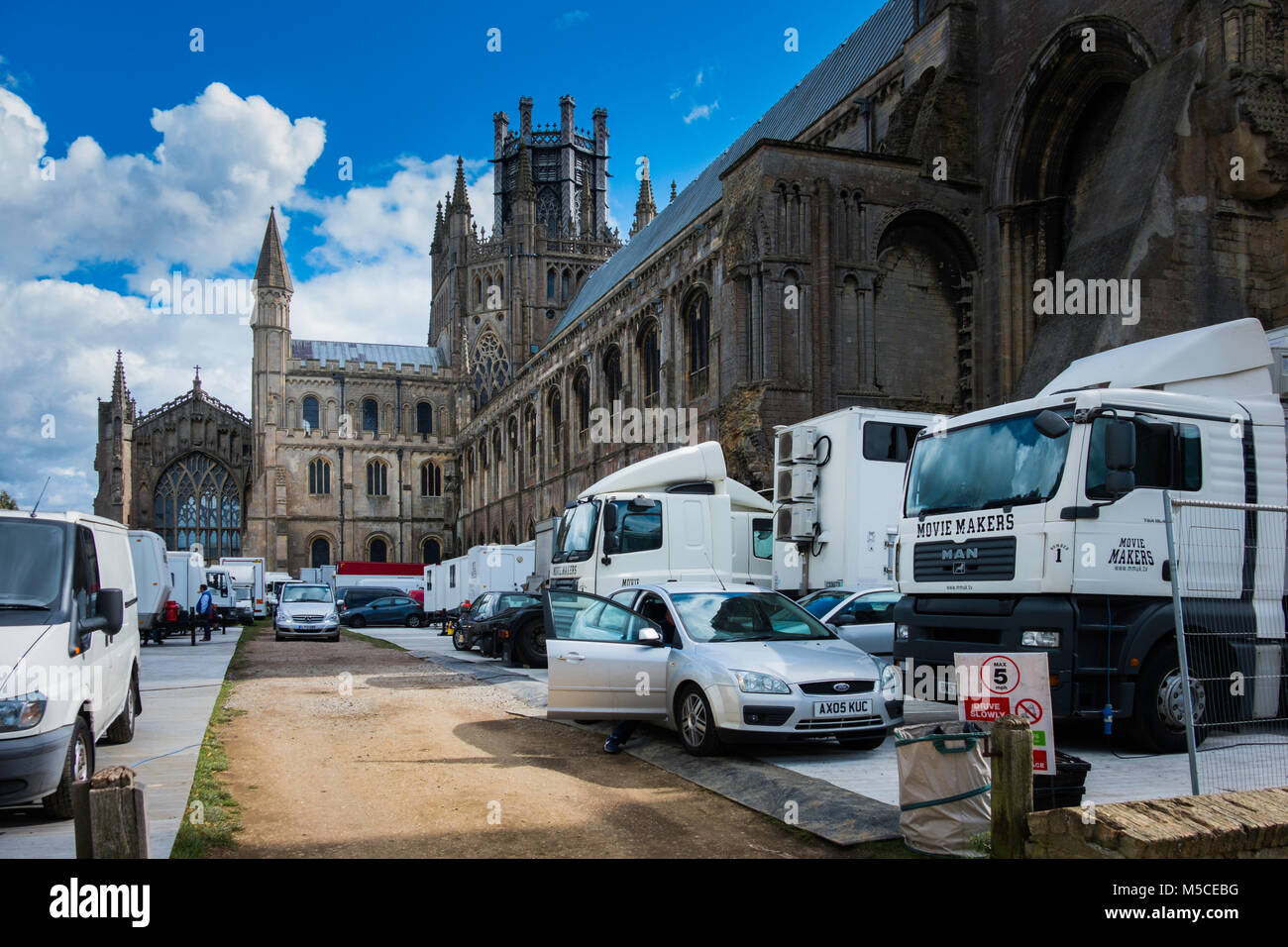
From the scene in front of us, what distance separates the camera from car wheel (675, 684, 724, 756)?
9.05 meters

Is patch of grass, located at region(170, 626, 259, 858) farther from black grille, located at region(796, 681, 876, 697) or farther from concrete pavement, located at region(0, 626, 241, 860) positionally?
black grille, located at region(796, 681, 876, 697)

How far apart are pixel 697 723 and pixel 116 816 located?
5734mm

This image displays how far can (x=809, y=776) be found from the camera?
26.7 ft

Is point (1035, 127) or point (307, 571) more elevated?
point (1035, 127)

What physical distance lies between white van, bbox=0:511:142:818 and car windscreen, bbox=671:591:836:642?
4720 millimetres

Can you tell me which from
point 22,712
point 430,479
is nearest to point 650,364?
point 22,712

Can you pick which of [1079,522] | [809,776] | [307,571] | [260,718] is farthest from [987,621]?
[307,571]

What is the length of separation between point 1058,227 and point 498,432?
38857mm

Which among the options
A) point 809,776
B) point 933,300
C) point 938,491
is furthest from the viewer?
point 933,300

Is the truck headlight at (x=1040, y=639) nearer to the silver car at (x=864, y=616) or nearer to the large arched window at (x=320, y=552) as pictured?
the silver car at (x=864, y=616)

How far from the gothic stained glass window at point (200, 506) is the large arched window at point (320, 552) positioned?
549 cm

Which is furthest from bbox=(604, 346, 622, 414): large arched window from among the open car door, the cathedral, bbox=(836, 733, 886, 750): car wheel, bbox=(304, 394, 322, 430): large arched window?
bbox=(304, 394, 322, 430): large arched window

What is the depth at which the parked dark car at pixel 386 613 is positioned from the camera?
42312 millimetres
